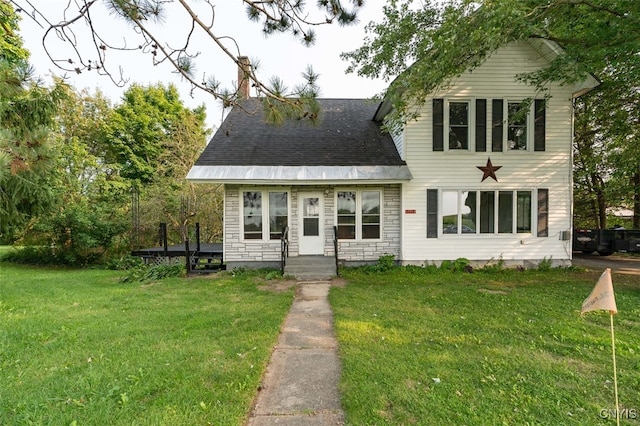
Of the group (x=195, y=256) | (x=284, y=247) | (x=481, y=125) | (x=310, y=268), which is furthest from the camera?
(x=195, y=256)

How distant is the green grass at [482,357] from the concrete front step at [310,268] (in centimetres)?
171

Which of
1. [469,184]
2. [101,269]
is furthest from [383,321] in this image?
[101,269]

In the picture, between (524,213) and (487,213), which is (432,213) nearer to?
(487,213)

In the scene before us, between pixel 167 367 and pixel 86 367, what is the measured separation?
944mm

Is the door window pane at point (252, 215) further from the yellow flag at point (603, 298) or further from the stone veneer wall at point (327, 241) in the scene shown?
the yellow flag at point (603, 298)

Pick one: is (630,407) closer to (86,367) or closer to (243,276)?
(86,367)

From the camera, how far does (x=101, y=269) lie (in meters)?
10.0

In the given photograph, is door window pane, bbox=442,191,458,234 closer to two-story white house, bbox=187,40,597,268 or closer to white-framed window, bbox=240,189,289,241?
two-story white house, bbox=187,40,597,268

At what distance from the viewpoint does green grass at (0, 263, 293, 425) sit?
245 centimetres

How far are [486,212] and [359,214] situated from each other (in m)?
3.91

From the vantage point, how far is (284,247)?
8.18m

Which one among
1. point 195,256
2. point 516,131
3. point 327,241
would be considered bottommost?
point 195,256

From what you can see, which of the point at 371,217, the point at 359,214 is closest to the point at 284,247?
the point at 359,214

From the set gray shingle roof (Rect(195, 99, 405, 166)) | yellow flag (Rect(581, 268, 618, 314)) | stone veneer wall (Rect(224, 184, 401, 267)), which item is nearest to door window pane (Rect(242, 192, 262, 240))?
stone veneer wall (Rect(224, 184, 401, 267))
